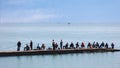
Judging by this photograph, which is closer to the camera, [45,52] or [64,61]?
[64,61]

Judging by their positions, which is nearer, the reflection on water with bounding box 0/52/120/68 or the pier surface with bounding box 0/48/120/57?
the reflection on water with bounding box 0/52/120/68

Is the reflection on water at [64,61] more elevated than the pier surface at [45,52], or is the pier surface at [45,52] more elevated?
the pier surface at [45,52]

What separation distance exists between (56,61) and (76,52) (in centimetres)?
802

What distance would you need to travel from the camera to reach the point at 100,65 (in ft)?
144

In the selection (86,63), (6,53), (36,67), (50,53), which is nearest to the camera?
(36,67)

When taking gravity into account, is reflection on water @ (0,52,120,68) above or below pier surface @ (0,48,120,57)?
below

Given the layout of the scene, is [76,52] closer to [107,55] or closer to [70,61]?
[107,55]

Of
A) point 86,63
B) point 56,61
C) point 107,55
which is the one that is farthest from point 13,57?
point 107,55

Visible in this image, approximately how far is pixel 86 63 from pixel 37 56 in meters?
7.10

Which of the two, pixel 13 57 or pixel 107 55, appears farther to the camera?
pixel 107 55

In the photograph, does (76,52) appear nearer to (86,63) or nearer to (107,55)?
(107,55)

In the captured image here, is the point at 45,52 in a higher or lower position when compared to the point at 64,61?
higher

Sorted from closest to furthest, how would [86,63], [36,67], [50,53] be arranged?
[36,67], [86,63], [50,53]

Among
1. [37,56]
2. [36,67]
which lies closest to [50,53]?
[37,56]
